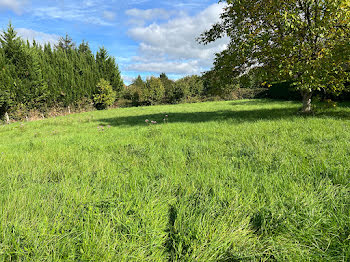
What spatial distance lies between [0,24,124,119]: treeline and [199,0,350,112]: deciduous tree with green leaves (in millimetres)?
16110

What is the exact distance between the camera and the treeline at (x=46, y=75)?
14.7m

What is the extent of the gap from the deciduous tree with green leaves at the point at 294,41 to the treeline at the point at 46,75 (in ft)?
52.9

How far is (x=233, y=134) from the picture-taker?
4.95 m

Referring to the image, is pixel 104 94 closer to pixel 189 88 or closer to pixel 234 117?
pixel 189 88

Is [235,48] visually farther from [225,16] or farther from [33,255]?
[33,255]

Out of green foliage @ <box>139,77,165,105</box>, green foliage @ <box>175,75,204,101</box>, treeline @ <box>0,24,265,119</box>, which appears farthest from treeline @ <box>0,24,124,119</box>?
green foliage @ <box>175,75,204,101</box>

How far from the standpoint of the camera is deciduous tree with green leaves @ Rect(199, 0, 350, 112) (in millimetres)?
6004

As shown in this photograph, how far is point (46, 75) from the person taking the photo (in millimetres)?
17719

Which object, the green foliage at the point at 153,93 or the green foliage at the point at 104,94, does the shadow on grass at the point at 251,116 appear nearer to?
the green foliage at the point at 104,94

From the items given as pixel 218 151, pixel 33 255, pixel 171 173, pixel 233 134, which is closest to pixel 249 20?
pixel 233 134

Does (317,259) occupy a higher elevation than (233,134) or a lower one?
Result: lower

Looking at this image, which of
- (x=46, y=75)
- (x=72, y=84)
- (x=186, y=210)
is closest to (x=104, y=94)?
(x=72, y=84)

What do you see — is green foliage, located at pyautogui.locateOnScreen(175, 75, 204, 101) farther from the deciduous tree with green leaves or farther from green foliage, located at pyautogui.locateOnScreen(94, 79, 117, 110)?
the deciduous tree with green leaves

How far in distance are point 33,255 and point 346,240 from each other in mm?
2307
